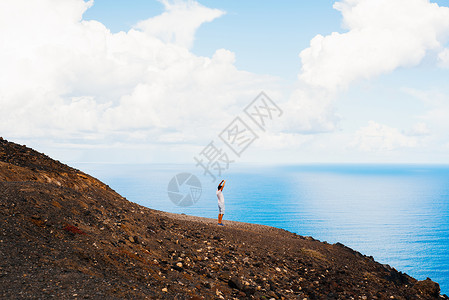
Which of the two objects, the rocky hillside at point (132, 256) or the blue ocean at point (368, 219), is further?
the blue ocean at point (368, 219)

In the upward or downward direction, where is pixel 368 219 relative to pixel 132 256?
upward

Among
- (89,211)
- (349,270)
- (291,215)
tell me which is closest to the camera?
(89,211)

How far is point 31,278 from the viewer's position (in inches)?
334

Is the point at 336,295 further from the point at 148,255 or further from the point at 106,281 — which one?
the point at 106,281

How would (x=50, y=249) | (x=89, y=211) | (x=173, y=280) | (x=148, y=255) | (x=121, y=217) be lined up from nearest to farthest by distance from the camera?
(x=50, y=249), (x=173, y=280), (x=148, y=255), (x=89, y=211), (x=121, y=217)

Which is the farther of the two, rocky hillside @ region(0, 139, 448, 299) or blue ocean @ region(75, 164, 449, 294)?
blue ocean @ region(75, 164, 449, 294)

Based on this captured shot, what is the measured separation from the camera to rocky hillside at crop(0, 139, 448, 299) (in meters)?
9.24

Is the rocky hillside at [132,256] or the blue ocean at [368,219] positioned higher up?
the blue ocean at [368,219]

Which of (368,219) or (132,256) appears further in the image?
(368,219)

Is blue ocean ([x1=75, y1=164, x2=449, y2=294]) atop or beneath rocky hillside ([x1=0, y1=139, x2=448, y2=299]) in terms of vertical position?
atop

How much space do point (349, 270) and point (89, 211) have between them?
1503cm

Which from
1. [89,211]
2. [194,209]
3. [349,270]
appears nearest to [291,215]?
[194,209]

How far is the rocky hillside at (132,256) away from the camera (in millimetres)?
9241

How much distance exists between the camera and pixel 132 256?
11938 millimetres
